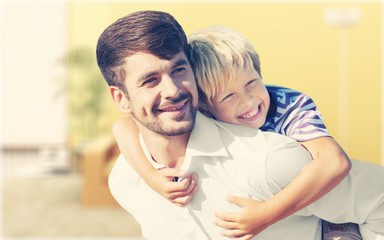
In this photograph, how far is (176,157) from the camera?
1481mm

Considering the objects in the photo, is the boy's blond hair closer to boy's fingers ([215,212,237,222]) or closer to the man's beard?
the man's beard

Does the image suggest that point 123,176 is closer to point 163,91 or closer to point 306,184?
point 163,91

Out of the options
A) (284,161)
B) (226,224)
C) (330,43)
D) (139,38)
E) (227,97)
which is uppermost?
(139,38)

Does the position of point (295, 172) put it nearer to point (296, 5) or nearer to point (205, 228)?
point (205, 228)

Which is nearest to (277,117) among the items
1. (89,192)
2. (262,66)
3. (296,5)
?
(262,66)

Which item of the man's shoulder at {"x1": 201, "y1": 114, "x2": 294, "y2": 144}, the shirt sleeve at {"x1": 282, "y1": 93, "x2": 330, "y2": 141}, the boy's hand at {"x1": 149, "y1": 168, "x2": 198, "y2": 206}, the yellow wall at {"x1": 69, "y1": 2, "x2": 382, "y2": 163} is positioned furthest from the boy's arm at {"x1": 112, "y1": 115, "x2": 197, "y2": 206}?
the yellow wall at {"x1": 69, "y1": 2, "x2": 382, "y2": 163}

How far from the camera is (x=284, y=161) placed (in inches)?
53.6

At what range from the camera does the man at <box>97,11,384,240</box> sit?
1.38 m

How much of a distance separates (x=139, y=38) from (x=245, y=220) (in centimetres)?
41

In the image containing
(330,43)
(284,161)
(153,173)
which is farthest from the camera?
(330,43)

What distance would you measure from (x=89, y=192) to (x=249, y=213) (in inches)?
190

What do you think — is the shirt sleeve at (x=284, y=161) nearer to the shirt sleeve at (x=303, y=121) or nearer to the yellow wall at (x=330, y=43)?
the shirt sleeve at (x=303, y=121)

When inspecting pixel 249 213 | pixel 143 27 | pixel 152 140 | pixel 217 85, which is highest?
pixel 143 27

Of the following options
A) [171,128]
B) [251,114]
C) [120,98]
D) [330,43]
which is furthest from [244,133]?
[330,43]
